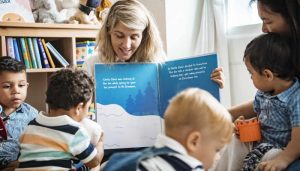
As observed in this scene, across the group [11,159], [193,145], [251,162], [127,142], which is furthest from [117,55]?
[193,145]

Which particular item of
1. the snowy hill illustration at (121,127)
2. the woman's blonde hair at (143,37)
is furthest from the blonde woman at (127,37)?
the snowy hill illustration at (121,127)

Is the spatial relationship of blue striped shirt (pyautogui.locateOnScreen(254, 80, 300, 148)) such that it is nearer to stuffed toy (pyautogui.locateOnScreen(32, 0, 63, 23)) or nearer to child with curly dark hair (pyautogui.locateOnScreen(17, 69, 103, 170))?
child with curly dark hair (pyautogui.locateOnScreen(17, 69, 103, 170))

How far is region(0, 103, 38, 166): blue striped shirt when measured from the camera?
1.70 metres

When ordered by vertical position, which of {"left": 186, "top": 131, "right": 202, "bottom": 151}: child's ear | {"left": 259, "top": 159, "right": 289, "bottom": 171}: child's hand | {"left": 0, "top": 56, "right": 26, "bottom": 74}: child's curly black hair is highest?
{"left": 0, "top": 56, "right": 26, "bottom": 74}: child's curly black hair

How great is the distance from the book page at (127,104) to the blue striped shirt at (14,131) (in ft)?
1.34

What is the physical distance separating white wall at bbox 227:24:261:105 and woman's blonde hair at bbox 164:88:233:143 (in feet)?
4.48

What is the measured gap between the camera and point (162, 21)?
242 centimetres

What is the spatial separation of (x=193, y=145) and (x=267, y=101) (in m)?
0.52

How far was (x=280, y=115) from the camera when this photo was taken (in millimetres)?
1309

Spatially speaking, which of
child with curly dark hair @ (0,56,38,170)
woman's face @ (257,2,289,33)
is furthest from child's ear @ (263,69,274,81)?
child with curly dark hair @ (0,56,38,170)

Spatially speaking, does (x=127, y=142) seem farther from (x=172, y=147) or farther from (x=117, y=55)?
(x=172, y=147)

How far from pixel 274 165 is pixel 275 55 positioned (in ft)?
1.19

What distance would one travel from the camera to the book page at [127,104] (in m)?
1.68

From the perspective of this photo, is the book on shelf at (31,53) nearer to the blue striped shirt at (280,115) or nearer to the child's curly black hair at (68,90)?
the child's curly black hair at (68,90)
